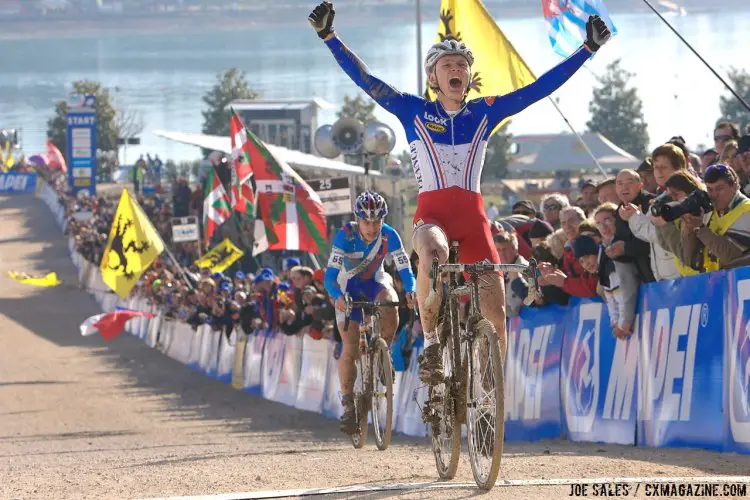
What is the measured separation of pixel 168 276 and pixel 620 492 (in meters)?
26.7

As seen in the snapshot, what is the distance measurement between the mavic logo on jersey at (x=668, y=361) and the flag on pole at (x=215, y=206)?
17.5m

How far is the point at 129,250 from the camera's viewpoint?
25.9 m

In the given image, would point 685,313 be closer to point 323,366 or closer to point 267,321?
point 323,366

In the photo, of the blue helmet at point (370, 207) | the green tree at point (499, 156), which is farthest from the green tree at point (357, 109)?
the blue helmet at point (370, 207)

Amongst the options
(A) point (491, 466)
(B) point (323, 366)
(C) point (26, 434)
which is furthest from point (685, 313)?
(C) point (26, 434)

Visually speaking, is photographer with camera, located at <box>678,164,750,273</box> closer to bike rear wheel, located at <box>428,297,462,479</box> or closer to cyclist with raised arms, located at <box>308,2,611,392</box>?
cyclist with raised arms, located at <box>308,2,611,392</box>

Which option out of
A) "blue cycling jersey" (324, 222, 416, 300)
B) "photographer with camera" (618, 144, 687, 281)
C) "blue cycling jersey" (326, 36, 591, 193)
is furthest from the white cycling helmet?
"blue cycling jersey" (324, 222, 416, 300)

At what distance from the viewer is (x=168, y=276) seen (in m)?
33.0

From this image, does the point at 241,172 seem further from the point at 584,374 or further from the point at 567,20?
the point at 584,374

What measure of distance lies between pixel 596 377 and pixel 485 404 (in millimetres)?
3682

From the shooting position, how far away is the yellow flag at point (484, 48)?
1617 centimetres

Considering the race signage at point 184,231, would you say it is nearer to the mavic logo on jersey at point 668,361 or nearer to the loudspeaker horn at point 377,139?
the loudspeaker horn at point 377,139

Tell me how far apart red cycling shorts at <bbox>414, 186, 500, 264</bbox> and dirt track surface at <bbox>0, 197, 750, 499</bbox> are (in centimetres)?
124

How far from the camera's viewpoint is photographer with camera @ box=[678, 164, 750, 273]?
9039 mm
